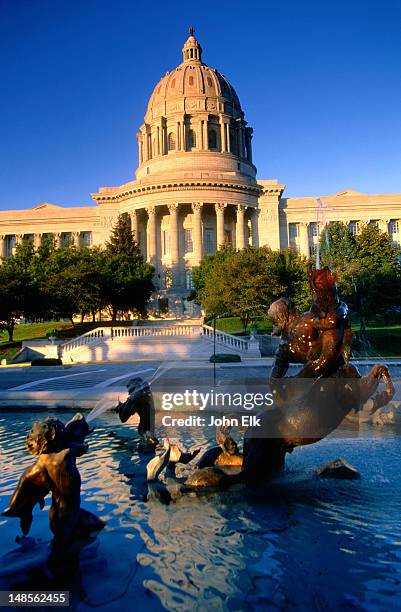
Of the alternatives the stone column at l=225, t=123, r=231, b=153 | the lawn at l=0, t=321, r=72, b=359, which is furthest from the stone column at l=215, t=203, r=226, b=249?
the lawn at l=0, t=321, r=72, b=359

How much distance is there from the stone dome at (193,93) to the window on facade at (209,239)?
21.6m

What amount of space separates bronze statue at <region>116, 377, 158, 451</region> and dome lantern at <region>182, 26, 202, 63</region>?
314 ft

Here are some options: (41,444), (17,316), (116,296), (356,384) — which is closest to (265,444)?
(356,384)

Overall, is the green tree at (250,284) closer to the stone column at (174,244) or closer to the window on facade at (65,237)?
the stone column at (174,244)

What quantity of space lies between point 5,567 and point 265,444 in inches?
127

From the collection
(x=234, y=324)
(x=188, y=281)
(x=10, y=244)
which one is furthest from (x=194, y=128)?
(x=234, y=324)

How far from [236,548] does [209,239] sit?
236 ft

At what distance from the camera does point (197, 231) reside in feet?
236

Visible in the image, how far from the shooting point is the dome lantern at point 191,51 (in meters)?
94.1

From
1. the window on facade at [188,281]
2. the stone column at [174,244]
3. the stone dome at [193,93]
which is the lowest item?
the window on facade at [188,281]

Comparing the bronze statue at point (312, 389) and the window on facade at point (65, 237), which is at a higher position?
the window on facade at point (65, 237)

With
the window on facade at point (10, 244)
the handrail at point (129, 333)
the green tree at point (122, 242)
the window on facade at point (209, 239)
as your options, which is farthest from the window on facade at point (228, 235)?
the handrail at point (129, 333)

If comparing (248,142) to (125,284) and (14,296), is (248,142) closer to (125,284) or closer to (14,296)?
(125,284)

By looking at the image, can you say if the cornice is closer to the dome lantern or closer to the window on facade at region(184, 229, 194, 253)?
the window on facade at region(184, 229, 194, 253)
